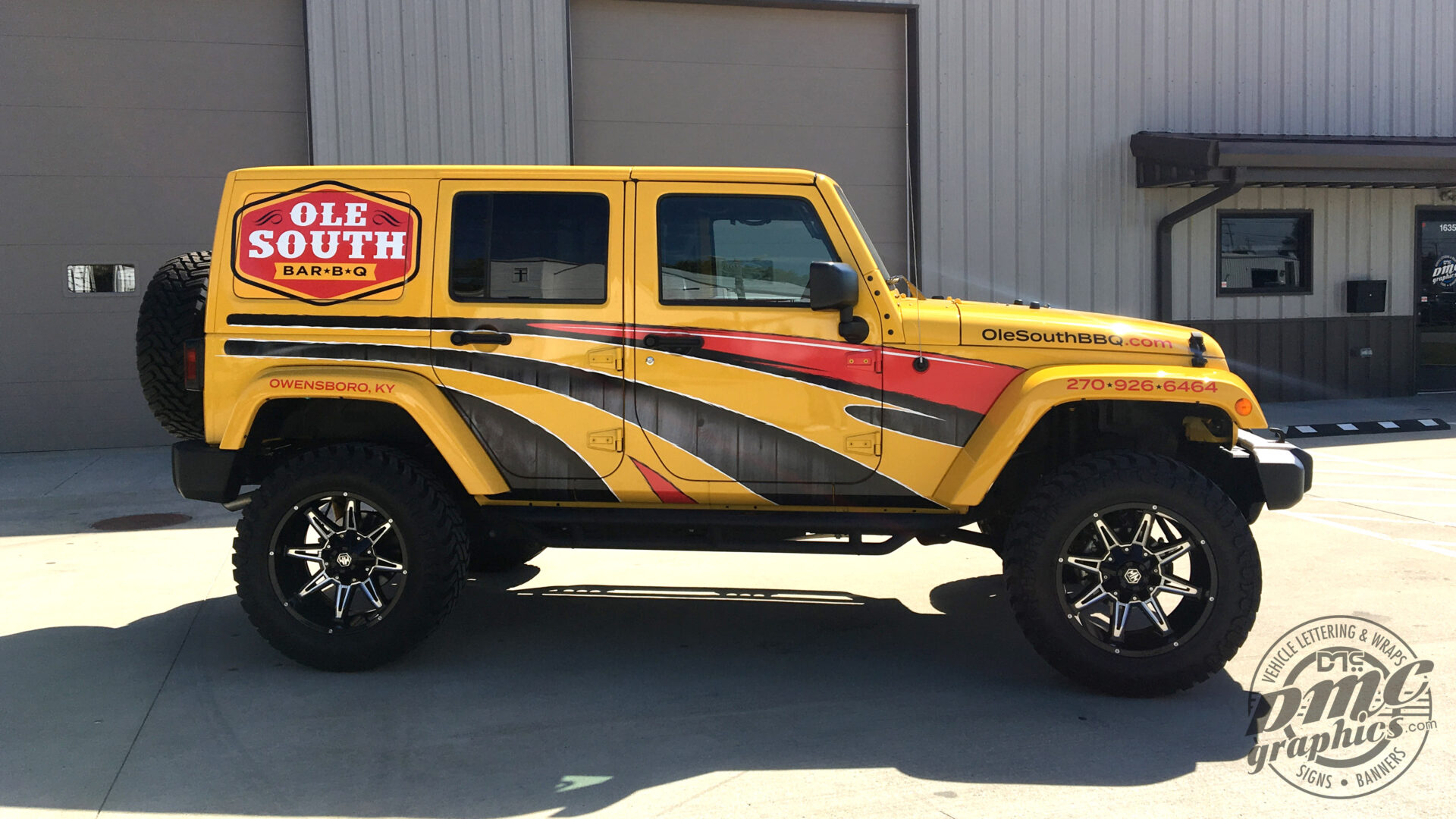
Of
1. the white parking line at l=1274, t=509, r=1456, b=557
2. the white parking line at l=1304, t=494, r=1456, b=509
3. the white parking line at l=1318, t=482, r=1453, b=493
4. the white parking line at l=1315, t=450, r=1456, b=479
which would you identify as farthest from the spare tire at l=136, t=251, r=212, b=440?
the white parking line at l=1315, t=450, r=1456, b=479

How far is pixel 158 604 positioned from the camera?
19.7 ft

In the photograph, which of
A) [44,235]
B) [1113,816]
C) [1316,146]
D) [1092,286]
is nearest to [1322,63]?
[1316,146]

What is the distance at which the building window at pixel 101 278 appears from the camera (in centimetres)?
1188

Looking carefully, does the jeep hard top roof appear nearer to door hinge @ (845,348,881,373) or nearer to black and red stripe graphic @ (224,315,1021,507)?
black and red stripe graphic @ (224,315,1021,507)

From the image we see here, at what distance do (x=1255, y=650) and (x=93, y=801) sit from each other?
452cm

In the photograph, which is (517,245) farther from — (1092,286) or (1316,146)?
(1316,146)

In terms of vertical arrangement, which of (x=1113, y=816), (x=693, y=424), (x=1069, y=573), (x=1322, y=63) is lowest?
(x=1113, y=816)

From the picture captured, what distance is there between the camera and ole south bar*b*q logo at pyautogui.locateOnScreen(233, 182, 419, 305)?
4875 mm

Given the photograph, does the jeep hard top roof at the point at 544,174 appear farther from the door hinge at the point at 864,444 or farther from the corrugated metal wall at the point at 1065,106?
the corrugated metal wall at the point at 1065,106

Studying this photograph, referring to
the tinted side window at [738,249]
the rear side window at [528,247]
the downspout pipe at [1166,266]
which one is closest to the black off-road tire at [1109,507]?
the tinted side window at [738,249]

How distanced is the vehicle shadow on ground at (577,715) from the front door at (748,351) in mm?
873

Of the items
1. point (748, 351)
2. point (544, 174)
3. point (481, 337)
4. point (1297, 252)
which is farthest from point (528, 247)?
point (1297, 252)

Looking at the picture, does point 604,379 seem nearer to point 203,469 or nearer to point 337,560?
point 337,560

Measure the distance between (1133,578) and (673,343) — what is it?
205 cm
